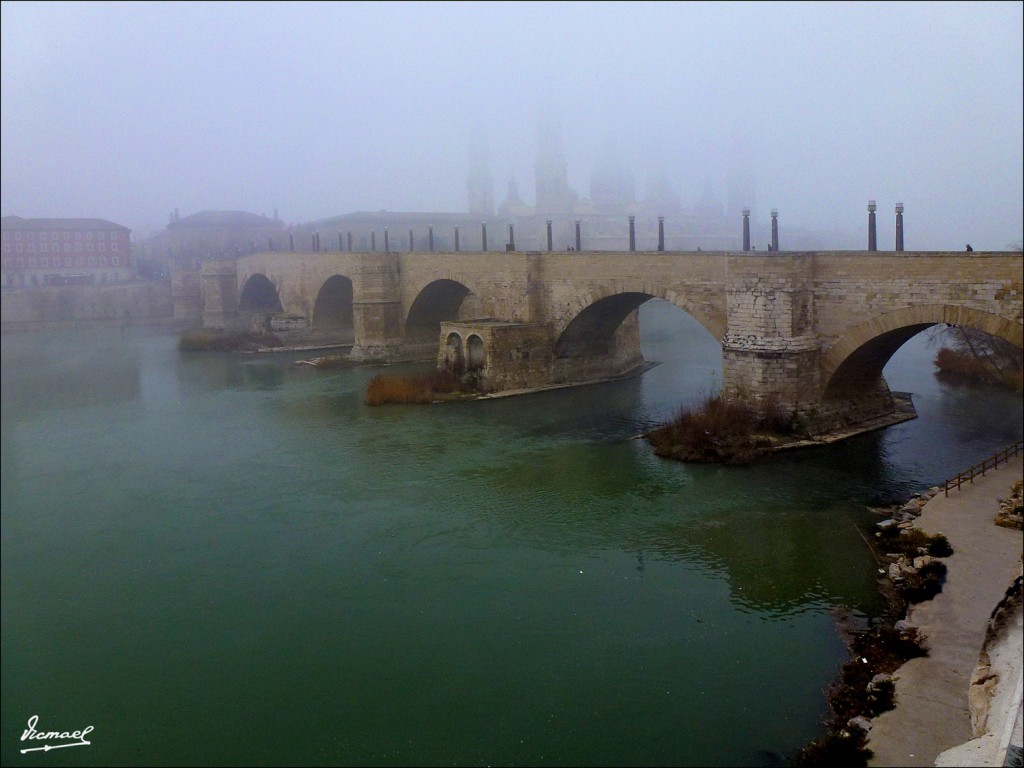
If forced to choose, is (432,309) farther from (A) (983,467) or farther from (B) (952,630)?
(B) (952,630)

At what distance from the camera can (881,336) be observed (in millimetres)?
11117

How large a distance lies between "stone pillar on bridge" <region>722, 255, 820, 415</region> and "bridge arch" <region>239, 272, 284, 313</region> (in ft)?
76.1

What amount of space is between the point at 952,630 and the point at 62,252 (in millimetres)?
7310

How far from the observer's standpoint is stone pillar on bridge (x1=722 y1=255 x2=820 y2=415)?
11.5 m

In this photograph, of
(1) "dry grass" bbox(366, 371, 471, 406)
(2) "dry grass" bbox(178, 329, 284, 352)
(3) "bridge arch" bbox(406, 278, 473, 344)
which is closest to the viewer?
(1) "dry grass" bbox(366, 371, 471, 406)

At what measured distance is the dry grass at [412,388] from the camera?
16.1 m

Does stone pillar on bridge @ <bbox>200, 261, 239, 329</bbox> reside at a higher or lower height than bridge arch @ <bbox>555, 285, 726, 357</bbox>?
higher

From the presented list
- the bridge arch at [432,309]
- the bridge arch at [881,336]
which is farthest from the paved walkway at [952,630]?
the bridge arch at [432,309]

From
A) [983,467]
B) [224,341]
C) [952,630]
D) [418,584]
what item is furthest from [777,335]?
[224,341]

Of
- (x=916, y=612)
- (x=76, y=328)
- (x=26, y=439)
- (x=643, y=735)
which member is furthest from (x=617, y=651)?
(x=76, y=328)

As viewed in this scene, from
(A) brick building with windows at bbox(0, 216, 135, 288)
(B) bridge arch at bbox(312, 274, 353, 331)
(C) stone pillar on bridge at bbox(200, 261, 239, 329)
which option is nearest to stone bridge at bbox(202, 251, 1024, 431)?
(B) bridge arch at bbox(312, 274, 353, 331)

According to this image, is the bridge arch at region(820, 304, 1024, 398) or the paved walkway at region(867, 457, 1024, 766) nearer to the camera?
the paved walkway at region(867, 457, 1024, 766)

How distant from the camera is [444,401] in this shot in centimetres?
1602

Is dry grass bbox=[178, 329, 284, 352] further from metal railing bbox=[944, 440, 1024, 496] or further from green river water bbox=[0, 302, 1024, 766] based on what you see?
metal railing bbox=[944, 440, 1024, 496]
